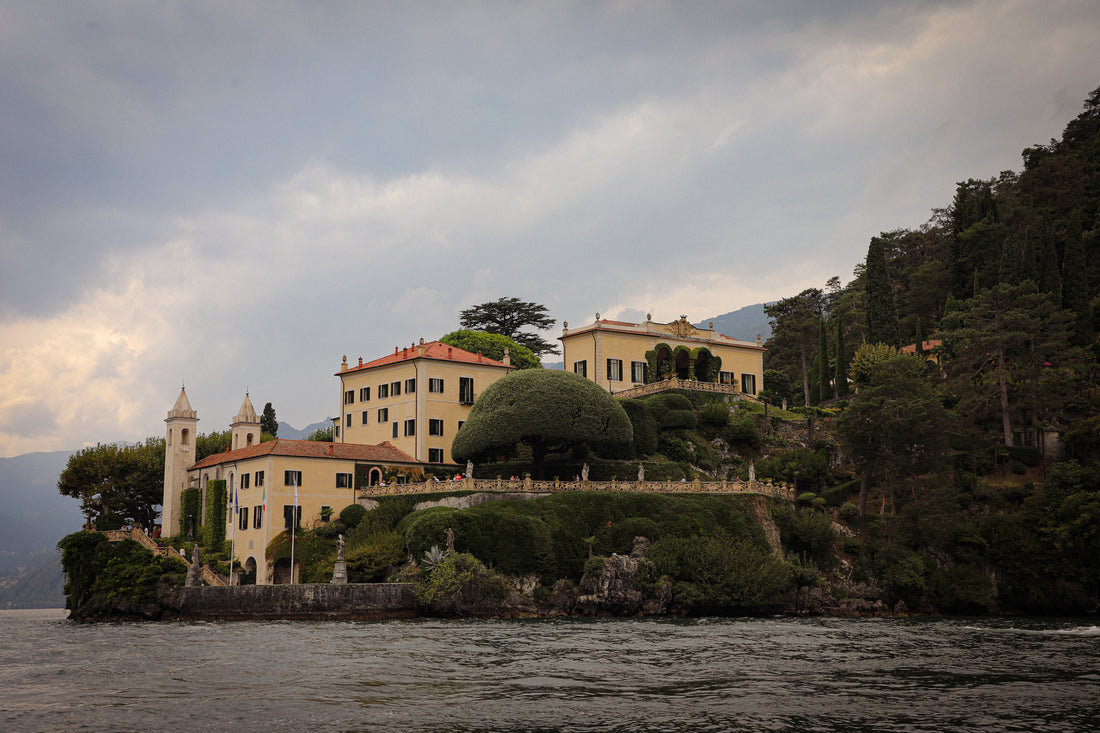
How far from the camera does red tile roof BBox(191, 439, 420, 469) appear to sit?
213ft

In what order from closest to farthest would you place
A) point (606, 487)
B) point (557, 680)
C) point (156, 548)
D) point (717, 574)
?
point (557, 680) → point (717, 574) → point (606, 487) → point (156, 548)

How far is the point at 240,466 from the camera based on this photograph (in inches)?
2687

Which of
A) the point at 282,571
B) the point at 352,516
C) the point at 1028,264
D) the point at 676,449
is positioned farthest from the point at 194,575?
the point at 1028,264

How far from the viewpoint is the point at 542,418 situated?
61625 millimetres

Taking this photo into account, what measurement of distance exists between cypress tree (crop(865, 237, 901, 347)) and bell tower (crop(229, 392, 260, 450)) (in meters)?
55.9

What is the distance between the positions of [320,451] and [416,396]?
9.63 meters

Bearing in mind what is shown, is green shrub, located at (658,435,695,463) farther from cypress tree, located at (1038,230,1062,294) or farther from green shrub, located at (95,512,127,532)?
green shrub, located at (95,512,127,532)

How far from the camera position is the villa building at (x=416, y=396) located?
2876 inches

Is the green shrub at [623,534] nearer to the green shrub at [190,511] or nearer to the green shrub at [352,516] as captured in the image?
the green shrub at [352,516]

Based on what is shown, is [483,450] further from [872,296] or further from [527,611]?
[872,296]

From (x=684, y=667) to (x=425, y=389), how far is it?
4669 centimetres

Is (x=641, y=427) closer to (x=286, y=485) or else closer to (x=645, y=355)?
(x=645, y=355)

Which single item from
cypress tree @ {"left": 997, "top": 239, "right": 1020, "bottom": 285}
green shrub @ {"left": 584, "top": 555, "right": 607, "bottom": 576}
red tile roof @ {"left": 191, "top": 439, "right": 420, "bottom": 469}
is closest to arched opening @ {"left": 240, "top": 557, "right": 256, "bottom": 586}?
red tile roof @ {"left": 191, "top": 439, "right": 420, "bottom": 469}

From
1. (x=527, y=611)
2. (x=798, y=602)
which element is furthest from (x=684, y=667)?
(x=798, y=602)
